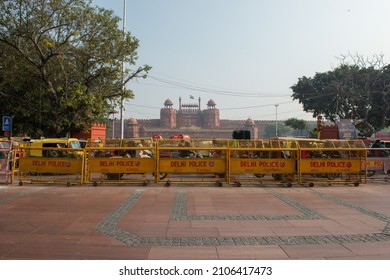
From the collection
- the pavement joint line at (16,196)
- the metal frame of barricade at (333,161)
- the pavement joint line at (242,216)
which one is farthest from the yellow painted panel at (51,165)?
the metal frame of barricade at (333,161)

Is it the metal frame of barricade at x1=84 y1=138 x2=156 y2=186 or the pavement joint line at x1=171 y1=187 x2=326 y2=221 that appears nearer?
the pavement joint line at x1=171 y1=187 x2=326 y2=221

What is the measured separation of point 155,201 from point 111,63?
39.8 ft

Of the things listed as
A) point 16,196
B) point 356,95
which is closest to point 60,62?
point 16,196

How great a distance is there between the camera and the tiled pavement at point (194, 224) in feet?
16.3

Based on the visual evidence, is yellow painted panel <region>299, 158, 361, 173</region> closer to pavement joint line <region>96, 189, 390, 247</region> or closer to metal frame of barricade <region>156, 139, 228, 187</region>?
metal frame of barricade <region>156, 139, 228, 187</region>

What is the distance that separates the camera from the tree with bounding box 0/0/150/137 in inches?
689

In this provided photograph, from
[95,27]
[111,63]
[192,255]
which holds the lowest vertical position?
[192,255]

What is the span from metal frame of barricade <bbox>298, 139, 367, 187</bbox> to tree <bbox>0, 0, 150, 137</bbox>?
38.0ft

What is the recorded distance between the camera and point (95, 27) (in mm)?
18922

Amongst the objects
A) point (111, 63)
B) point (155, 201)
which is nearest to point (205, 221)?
point (155, 201)

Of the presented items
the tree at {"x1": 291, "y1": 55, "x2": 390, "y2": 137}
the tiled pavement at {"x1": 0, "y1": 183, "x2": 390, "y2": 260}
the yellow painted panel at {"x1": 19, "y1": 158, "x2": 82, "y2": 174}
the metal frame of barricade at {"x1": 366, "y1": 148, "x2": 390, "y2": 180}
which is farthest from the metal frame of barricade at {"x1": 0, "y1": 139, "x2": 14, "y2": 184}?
the tree at {"x1": 291, "y1": 55, "x2": 390, "y2": 137}

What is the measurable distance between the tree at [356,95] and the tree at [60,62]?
84.4 feet

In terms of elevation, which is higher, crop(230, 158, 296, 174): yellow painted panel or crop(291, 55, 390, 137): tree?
crop(291, 55, 390, 137): tree
